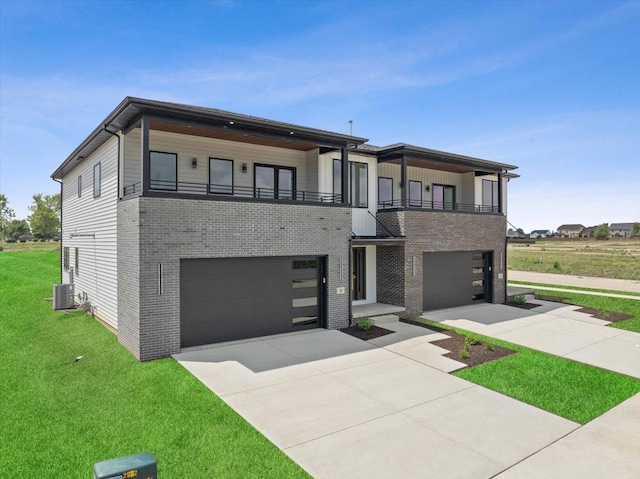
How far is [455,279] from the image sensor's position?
17547 mm

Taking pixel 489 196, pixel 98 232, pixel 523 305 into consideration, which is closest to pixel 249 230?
pixel 98 232

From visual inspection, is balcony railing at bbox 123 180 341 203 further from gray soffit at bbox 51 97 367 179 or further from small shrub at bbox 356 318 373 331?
small shrub at bbox 356 318 373 331

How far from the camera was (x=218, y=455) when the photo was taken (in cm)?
558

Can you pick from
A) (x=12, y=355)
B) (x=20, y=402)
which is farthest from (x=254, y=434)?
(x=12, y=355)

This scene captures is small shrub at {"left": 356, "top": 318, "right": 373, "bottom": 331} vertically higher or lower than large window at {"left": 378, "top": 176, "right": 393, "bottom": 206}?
lower

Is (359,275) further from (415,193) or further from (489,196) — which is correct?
(489,196)

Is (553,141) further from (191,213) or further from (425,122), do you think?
(191,213)

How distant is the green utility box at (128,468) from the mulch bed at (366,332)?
8.76 m

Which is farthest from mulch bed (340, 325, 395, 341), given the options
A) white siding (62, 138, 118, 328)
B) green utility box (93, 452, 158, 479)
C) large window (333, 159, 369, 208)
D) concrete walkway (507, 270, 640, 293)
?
concrete walkway (507, 270, 640, 293)

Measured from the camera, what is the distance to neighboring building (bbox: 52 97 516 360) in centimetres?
1030

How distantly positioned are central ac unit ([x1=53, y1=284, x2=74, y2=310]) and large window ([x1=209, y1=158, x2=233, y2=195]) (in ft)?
28.7

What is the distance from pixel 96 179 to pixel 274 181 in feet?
21.9

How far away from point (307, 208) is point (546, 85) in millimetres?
13567

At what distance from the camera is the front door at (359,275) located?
53.1 feet
